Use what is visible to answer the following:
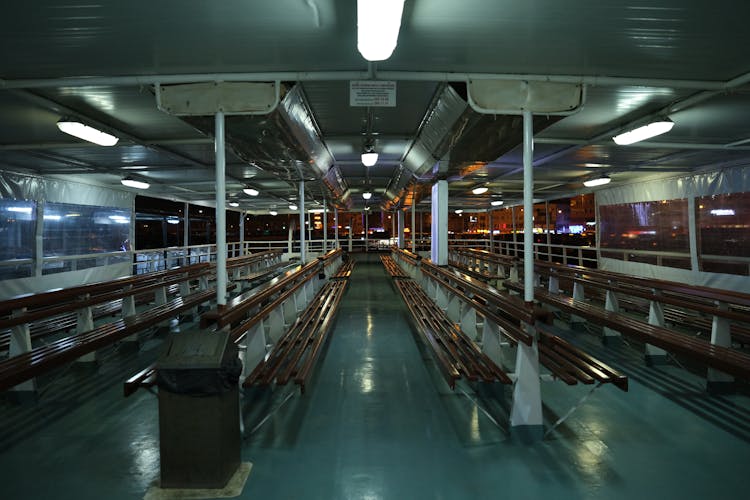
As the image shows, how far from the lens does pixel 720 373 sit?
11.4 feet

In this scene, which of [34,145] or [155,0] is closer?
[155,0]

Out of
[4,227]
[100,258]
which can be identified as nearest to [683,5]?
[4,227]

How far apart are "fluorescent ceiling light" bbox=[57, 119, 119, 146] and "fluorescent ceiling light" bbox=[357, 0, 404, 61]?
153 inches

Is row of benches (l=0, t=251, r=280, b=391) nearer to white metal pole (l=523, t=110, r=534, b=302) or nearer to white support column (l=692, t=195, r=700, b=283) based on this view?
white metal pole (l=523, t=110, r=534, b=302)

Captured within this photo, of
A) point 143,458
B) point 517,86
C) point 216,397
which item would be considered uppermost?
point 517,86

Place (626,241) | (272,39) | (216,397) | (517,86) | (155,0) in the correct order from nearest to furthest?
(216,397), (155,0), (272,39), (517,86), (626,241)

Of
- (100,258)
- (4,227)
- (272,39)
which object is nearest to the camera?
(272,39)

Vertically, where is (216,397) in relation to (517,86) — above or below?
below

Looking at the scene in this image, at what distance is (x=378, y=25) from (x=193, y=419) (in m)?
2.72

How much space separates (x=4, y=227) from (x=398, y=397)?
8.36 meters

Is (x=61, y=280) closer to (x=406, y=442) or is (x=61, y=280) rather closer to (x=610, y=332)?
(x=406, y=442)

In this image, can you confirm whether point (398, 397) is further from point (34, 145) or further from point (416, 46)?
point (34, 145)

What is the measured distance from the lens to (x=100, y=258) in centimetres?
907

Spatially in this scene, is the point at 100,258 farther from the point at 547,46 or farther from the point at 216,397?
the point at 547,46
